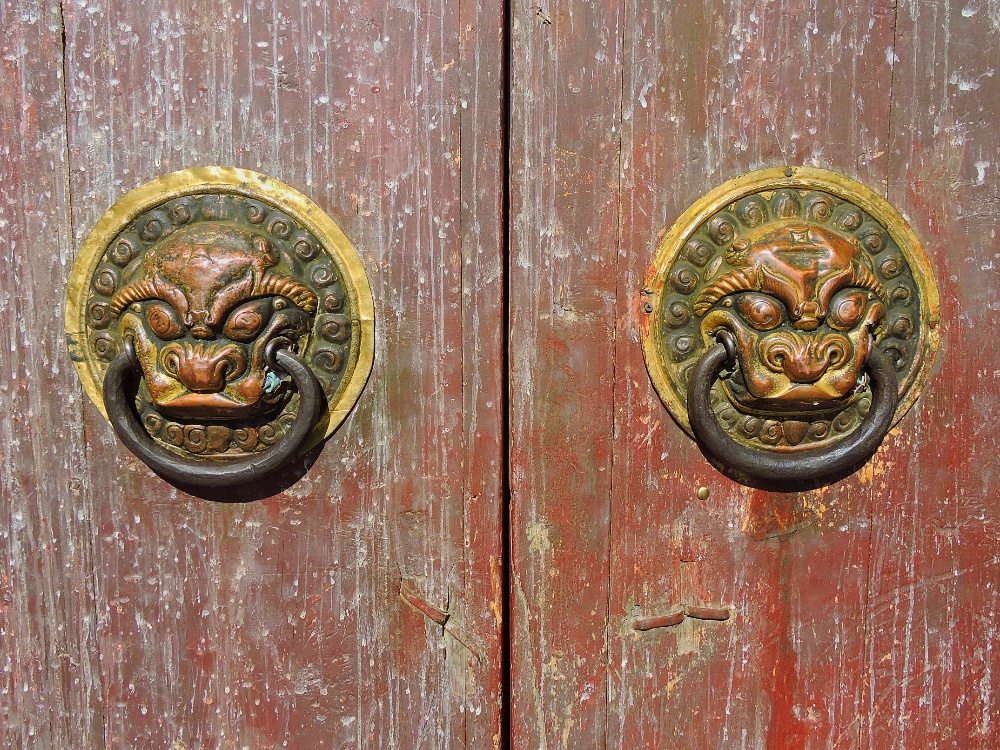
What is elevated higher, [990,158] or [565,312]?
[990,158]

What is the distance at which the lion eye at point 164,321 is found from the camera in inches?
21.7

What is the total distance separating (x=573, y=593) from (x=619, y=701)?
11cm

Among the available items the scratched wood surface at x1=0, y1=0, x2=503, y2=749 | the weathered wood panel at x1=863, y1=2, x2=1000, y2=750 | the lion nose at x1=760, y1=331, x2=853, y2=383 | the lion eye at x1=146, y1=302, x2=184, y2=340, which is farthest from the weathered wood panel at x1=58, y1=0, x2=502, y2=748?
the weathered wood panel at x1=863, y1=2, x2=1000, y2=750

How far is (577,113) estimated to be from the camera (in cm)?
59

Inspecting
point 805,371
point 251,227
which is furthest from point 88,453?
point 805,371

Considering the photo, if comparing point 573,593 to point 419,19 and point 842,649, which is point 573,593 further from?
point 419,19

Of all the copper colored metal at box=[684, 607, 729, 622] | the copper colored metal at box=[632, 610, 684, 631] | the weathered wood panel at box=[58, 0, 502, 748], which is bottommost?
the copper colored metal at box=[632, 610, 684, 631]

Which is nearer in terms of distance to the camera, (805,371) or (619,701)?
(805,371)

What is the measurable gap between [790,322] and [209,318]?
42 centimetres

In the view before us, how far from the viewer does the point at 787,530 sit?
64cm

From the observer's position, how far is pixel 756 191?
23.4 inches

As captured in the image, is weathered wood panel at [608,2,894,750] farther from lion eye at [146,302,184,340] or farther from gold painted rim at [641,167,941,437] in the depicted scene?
lion eye at [146,302,184,340]

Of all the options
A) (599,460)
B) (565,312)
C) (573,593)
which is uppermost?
(565,312)

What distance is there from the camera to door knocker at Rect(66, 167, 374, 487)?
0.55 metres
